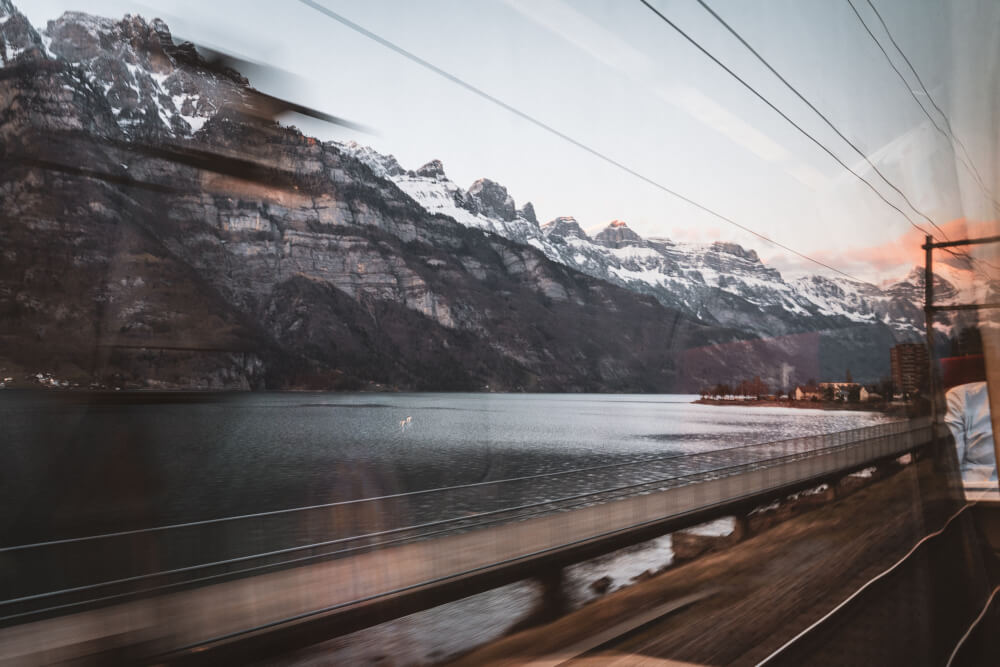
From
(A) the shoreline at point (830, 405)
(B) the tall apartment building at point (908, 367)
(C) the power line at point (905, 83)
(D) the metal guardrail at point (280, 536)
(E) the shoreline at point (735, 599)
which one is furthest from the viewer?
(A) the shoreline at point (830, 405)

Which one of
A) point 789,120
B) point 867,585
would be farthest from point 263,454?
point 867,585

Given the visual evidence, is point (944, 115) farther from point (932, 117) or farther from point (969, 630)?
point (969, 630)

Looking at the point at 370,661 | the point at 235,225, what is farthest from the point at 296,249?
the point at 370,661

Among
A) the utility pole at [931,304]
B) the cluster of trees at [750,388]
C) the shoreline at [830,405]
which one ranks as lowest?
the shoreline at [830,405]

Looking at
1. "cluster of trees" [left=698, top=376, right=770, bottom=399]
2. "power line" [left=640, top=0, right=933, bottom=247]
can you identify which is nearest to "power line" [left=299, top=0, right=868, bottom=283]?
"power line" [left=640, top=0, right=933, bottom=247]

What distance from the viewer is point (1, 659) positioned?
2328 mm

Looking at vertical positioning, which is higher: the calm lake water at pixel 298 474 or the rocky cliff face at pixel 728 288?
the rocky cliff face at pixel 728 288

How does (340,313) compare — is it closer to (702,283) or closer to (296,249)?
(296,249)

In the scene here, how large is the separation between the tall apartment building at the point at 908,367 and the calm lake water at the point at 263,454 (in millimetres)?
3744

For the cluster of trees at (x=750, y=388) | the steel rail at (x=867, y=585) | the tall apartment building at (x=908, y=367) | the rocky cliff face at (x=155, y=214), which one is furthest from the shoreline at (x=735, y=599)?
the cluster of trees at (x=750, y=388)

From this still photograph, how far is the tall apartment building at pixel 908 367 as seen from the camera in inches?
323

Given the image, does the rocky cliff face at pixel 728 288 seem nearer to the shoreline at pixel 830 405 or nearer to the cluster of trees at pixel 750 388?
the cluster of trees at pixel 750 388

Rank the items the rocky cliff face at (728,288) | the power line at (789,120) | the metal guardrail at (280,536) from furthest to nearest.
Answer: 1. the rocky cliff face at (728,288)
2. the power line at (789,120)
3. the metal guardrail at (280,536)

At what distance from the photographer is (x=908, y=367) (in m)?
9.27
